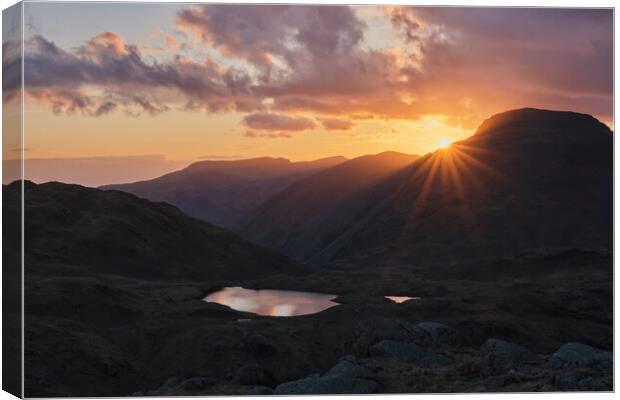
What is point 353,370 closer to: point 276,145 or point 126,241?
point 276,145

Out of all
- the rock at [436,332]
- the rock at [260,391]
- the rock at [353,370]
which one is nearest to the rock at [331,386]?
the rock at [260,391]

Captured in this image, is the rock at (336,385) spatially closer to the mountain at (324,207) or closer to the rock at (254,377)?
the rock at (254,377)

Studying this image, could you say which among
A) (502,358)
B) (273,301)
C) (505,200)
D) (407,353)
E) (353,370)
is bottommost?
(273,301)

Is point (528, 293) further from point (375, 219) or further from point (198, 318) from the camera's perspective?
point (375, 219)

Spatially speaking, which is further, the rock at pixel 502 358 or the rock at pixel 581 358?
the rock at pixel 581 358

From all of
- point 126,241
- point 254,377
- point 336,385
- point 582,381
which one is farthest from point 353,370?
point 126,241

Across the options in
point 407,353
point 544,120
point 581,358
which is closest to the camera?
point 581,358

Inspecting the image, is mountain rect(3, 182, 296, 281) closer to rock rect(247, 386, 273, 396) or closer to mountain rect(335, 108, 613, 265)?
mountain rect(335, 108, 613, 265)
